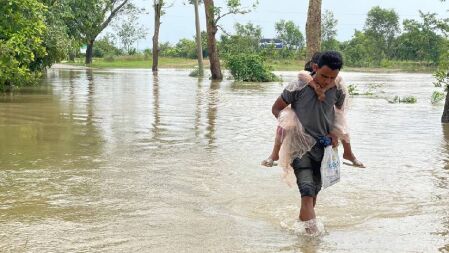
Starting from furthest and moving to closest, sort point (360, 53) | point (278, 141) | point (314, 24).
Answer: point (360, 53)
point (314, 24)
point (278, 141)

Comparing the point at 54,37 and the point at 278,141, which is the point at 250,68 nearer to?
the point at 54,37

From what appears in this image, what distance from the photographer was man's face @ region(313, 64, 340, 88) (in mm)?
4992

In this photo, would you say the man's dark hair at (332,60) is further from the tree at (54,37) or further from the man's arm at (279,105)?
the tree at (54,37)

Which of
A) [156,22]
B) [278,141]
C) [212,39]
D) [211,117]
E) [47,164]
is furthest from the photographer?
[156,22]

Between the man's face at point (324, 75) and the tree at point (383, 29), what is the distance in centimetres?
7559

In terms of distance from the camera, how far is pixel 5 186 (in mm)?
6508

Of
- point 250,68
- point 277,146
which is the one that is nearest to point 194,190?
point 277,146

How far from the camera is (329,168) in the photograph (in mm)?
5137

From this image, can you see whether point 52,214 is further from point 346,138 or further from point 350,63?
point 350,63

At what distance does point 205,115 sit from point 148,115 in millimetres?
1311

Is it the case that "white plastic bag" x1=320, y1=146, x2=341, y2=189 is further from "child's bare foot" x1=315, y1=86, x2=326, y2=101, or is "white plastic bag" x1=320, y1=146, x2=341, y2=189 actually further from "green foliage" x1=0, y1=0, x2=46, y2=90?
"green foliage" x1=0, y1=0, x2=46, y2=90

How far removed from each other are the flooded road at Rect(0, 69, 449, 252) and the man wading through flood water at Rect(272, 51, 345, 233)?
1.09 ft

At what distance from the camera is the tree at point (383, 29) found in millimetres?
78500

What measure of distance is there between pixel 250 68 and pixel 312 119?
91.1ft
